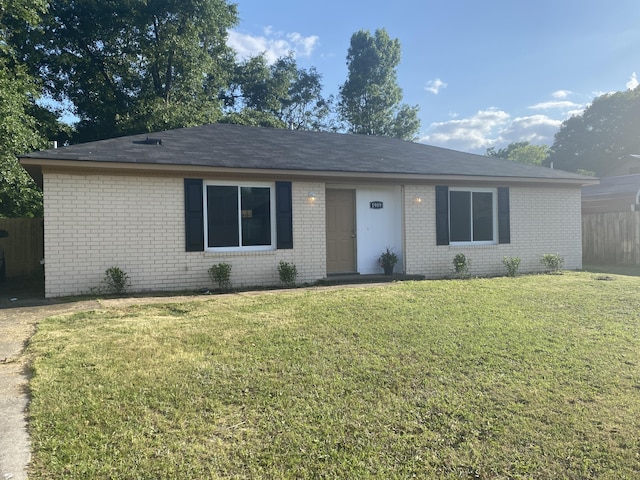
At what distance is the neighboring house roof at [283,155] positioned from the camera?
8.49m

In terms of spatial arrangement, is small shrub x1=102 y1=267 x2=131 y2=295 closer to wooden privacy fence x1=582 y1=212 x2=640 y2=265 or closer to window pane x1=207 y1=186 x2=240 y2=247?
window pane x1=207 y1=186 x2=240 y2=247

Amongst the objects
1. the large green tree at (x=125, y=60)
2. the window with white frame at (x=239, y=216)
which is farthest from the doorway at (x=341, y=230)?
the large green tree at (x=125, y=60)

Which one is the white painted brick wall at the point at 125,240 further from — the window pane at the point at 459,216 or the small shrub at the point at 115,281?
the window pane at the point at 459,216

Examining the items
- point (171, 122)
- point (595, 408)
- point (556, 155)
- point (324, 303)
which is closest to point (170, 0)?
point (171, 122)

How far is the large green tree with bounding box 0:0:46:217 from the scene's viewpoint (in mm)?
11688

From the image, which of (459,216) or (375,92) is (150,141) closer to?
(459,216)

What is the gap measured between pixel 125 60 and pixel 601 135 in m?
54.0

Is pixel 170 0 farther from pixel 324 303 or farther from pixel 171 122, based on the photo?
pixel 324 303

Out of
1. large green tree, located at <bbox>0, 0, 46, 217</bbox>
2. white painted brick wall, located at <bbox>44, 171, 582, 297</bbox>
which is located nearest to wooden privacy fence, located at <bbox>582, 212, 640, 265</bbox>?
white painted brick wall, located at <bbox>44, 171, 582, 297</bbox>

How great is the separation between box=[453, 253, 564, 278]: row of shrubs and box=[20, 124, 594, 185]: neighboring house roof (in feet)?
7.12

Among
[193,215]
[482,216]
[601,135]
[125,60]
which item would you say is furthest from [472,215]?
[601,135]

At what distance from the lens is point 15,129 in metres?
11.7

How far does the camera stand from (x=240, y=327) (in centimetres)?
559

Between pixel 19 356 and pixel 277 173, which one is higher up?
pixel 277 173
